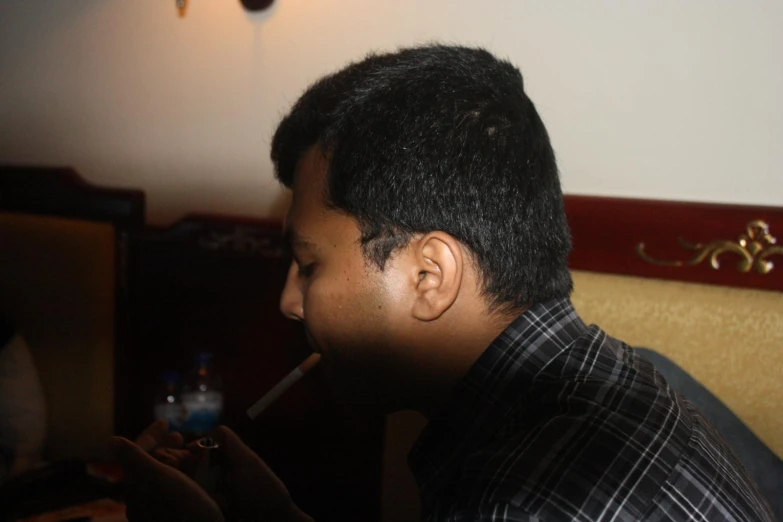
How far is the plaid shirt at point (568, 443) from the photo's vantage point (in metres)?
0.44

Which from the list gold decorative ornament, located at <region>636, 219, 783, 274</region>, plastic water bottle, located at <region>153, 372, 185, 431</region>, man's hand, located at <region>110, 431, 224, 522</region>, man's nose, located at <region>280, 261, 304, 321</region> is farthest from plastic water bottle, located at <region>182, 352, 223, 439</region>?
gold decorative ornament, located at <region>636, 219, 783, 274</region>

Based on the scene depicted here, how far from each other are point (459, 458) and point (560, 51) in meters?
0.74

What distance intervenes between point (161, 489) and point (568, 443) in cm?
56

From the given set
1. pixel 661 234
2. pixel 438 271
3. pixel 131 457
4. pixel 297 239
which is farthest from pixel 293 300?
pixel 661 234

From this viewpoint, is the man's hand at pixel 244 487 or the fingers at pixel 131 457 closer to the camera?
the fingers at pixel 131 457

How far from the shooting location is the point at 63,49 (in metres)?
1.57

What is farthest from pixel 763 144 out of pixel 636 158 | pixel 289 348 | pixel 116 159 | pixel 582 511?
pixel 116 159

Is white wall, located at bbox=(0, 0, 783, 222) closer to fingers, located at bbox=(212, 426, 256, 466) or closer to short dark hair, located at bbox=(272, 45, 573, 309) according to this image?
short dark hair, located at bbox=(272, 45, 573, 309)

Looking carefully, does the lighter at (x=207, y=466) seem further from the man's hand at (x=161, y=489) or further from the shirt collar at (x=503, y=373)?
the shirt collar at (x=503, y=373)

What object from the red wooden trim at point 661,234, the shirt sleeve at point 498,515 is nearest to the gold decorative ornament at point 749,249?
the red wooden trim at point 661,234

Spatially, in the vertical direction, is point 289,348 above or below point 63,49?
below

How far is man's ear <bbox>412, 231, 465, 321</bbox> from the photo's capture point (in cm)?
60

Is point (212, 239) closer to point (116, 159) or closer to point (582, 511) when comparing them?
point (116, 159)

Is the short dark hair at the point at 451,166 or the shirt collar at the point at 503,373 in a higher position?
the short dark hair at the point at 451,166
